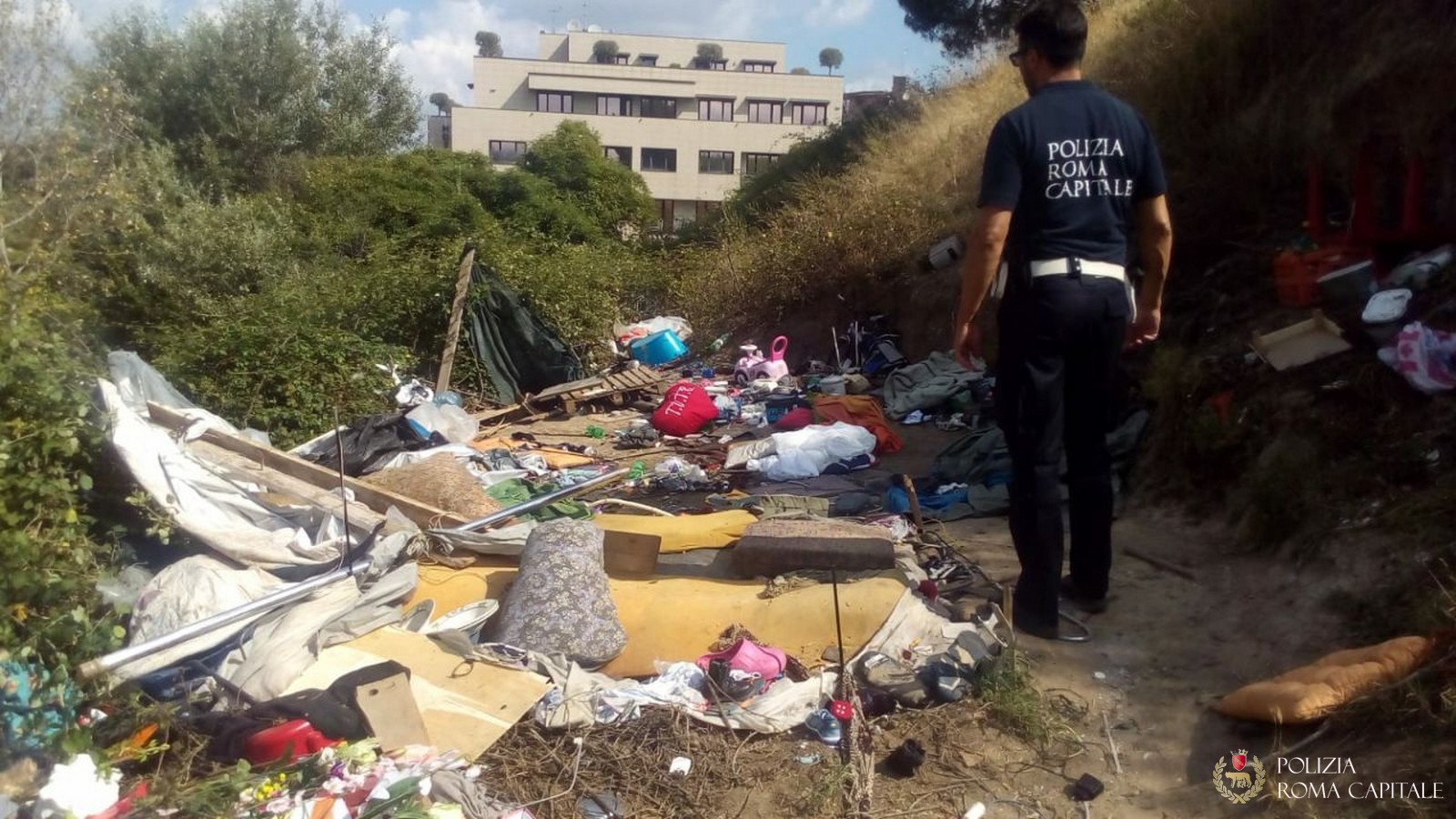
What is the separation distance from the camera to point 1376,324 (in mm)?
4297

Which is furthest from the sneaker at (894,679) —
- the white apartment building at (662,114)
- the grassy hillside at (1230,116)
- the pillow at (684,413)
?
the white apartment building at (662,114)

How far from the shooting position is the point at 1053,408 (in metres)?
3.13

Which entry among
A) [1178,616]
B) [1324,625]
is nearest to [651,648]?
[1178,616]

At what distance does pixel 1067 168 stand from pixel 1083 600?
1.45 metres

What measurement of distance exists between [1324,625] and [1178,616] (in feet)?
1.44

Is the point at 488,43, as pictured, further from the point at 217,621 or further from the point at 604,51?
the point at 217,621

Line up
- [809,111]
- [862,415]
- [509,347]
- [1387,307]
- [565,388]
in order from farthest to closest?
[809,111] → [509,347] → [565,388] → [862,415] → [1387,307]

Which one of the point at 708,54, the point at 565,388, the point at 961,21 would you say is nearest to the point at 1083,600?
the point at 565,388

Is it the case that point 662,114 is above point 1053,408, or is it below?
above

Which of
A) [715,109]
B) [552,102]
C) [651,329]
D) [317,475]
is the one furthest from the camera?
[715,109]

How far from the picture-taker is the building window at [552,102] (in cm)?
4494

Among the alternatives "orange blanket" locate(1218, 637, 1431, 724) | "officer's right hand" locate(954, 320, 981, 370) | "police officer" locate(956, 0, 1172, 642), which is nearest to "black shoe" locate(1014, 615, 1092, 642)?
"police officer" locate(956, 0, 1172, 642)

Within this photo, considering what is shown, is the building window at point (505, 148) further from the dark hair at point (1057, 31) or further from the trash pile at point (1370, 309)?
the dark hair at point (1057, 31)
